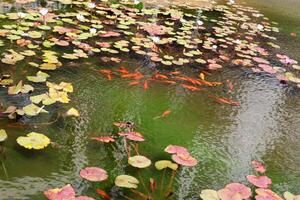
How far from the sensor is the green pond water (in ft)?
6.04

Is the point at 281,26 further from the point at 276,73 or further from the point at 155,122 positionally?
the point at 155,122

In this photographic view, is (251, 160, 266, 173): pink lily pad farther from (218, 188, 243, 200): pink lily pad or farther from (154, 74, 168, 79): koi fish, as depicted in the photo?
(154, 74, 168, 79): koi fish

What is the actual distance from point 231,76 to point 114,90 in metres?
1.15

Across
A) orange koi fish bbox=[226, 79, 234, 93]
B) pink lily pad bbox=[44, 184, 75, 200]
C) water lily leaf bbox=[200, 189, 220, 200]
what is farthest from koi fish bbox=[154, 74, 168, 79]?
pink lily pad bbox=[44, 184, 75, 200]

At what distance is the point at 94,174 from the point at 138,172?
247mm

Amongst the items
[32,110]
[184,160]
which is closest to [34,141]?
[32,110]

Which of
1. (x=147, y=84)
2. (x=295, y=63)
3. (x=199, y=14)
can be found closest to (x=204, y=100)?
(x=147, y=84)

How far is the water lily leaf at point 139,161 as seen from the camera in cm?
189

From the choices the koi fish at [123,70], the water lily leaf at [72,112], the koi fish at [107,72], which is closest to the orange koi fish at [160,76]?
the koi fish at [123,70]

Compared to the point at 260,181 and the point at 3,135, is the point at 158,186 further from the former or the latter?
the point at 3,135

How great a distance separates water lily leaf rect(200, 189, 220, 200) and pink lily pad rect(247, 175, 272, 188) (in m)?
0.25

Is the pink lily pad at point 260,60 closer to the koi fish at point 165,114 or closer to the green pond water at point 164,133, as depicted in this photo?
the green pond water at point 164,133

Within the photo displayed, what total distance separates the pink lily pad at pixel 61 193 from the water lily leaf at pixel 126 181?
225mm

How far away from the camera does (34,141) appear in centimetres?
191
